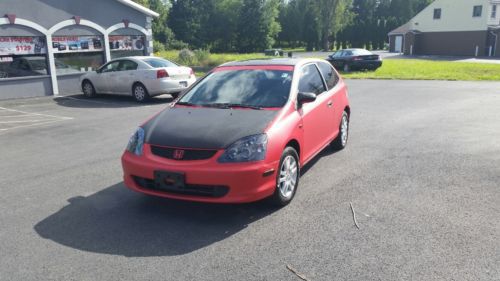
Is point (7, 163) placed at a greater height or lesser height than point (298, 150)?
lesser

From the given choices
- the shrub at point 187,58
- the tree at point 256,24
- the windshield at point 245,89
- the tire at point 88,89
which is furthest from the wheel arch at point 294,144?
the tree at point 256,24

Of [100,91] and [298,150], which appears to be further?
[100,91]

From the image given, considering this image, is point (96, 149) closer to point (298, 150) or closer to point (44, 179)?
point (44, 179)

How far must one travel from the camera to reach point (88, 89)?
15.6 meters

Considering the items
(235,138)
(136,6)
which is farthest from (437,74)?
(235,138)

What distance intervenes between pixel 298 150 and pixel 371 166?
5.62 feet

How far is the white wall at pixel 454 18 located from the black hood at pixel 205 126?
48.1 m

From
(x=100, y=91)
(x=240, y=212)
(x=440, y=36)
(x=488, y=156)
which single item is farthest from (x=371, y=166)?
(x=440, y=36)

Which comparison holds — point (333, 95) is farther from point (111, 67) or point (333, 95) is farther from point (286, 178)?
point (111, 67)

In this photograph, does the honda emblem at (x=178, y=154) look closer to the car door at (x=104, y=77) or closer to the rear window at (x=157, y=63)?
the rear window at (x=157, y=63)

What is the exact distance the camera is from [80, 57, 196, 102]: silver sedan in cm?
1376

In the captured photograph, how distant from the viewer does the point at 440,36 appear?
163ft

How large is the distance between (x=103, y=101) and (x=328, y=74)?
1010cm

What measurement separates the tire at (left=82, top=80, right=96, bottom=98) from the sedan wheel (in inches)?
84.9
